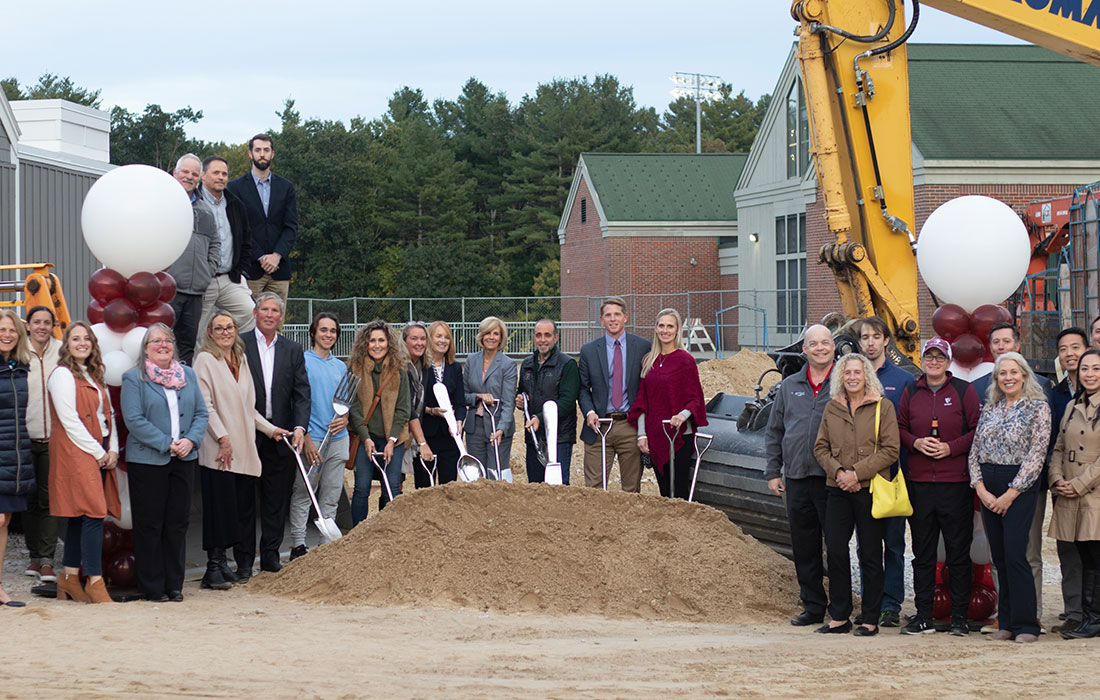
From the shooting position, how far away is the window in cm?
3127

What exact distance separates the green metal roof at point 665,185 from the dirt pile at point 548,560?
105 feet

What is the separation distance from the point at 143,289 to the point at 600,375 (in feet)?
11.2

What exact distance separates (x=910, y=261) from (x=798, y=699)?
6.32 metres

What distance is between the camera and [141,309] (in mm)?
8820

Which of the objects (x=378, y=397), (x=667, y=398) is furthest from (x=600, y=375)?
(x=378, y=397)

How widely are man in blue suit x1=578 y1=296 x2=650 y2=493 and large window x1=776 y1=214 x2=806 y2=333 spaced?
74.3 ft

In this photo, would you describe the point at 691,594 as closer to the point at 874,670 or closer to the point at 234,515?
the point at 874,670

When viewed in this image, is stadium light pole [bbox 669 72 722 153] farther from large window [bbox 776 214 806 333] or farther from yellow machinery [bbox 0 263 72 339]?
yellow machinery [bbox 0 263 72 339]

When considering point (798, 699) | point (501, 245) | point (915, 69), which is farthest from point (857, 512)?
point (501, 245)

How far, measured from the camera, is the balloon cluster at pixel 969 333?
8430 millimetres

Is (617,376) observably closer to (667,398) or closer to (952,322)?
(667,398)

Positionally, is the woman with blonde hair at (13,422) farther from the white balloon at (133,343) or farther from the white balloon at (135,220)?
the white balloon at (135,220)

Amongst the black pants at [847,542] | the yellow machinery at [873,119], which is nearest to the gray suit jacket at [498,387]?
the black pants at [847,542]

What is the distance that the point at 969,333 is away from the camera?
28.5 feet
